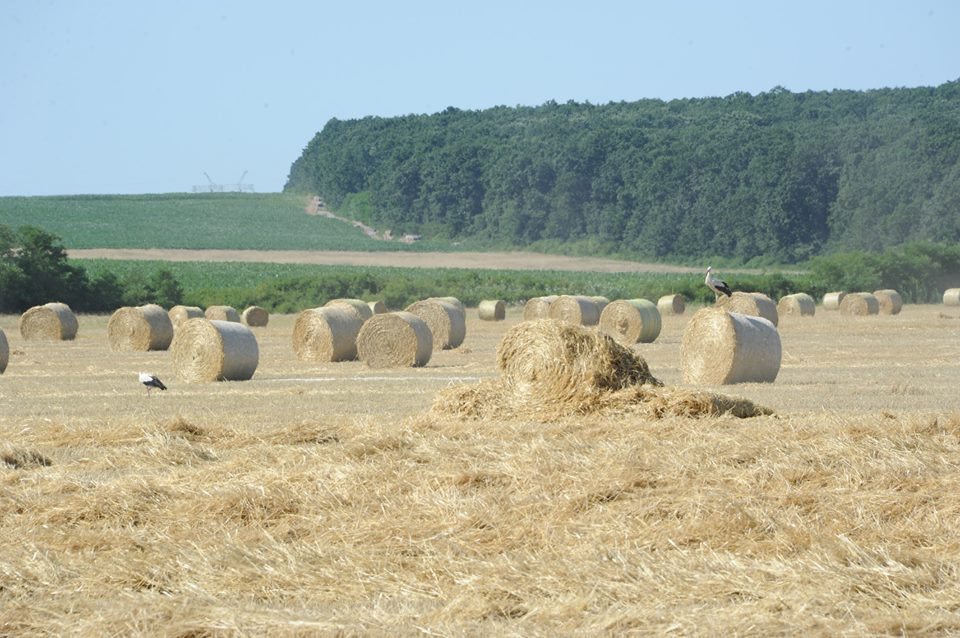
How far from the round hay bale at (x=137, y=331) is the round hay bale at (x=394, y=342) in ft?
24.4

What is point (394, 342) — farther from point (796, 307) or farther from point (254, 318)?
point (796, 307)

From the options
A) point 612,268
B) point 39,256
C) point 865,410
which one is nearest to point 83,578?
point 865,410

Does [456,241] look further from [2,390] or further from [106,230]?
[2,390]

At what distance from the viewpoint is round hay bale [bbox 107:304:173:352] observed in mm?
28984

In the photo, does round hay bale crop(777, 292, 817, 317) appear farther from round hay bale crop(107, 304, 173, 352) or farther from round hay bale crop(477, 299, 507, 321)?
round hay bale crop(107, 304, 173, 352)

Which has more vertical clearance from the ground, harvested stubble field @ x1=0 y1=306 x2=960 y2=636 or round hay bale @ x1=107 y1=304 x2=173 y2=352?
harvested stubble field @ x1=0 y1=306 x2=960 y2=636

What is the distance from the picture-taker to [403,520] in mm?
7809

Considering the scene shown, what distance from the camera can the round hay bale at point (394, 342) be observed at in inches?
909

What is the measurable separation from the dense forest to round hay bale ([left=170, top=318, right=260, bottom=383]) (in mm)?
58599

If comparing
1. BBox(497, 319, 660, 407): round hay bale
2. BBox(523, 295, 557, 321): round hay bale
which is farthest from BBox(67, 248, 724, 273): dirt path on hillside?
BBox(497, 319, 660, 407): round hay bale

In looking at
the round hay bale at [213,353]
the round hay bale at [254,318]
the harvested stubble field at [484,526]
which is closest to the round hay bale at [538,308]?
the round hay bale at [254,318]

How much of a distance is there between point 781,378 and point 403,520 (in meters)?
13.1

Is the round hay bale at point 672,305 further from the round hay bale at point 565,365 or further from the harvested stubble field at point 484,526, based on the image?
the harvested stubble field at point 484,526

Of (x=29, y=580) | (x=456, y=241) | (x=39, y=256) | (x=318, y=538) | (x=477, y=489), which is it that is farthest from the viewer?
(x=456, y=241)
